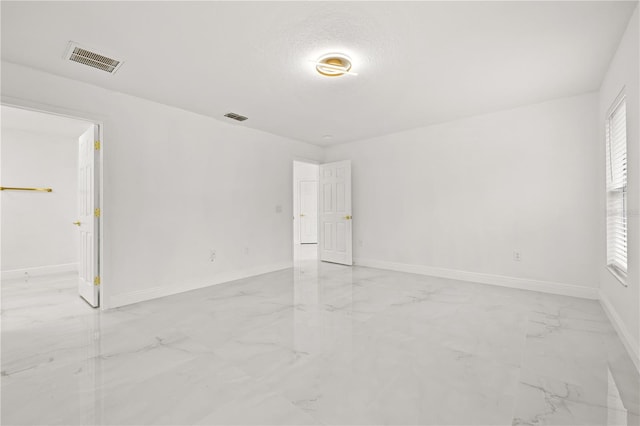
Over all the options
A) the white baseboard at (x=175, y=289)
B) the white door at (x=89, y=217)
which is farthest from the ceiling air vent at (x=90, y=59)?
the white baseboard at (x=175, y=289)

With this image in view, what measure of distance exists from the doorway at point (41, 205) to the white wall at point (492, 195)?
4.66 meters

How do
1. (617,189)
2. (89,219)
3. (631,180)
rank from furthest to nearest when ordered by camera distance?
1. (89,219)
2. (617,189)
3. (631,180)

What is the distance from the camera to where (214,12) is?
2.11 metres

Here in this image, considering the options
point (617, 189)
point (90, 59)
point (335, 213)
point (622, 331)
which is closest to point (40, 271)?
point (90, 59)

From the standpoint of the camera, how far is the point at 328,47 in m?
2.54

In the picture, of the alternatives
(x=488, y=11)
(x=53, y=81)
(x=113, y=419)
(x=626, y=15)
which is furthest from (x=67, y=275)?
(x=626, y=15)

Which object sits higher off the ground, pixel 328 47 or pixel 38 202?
pixel 328 47

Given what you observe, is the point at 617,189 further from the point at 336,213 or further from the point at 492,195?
the point at 336,213

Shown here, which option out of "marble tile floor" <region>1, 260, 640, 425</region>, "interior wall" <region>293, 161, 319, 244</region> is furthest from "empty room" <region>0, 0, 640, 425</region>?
"interior wall" <region>293, 161, 319, 244</region>

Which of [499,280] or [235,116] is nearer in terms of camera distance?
[499,280]

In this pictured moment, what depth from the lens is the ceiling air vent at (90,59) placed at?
8.41ft

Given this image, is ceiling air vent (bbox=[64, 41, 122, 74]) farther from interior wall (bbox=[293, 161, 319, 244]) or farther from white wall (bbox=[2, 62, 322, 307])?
interior wall (bbox=[293, 161, 319, 244])

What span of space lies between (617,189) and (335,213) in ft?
13.7

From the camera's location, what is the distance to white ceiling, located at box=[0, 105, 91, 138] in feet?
14.4
